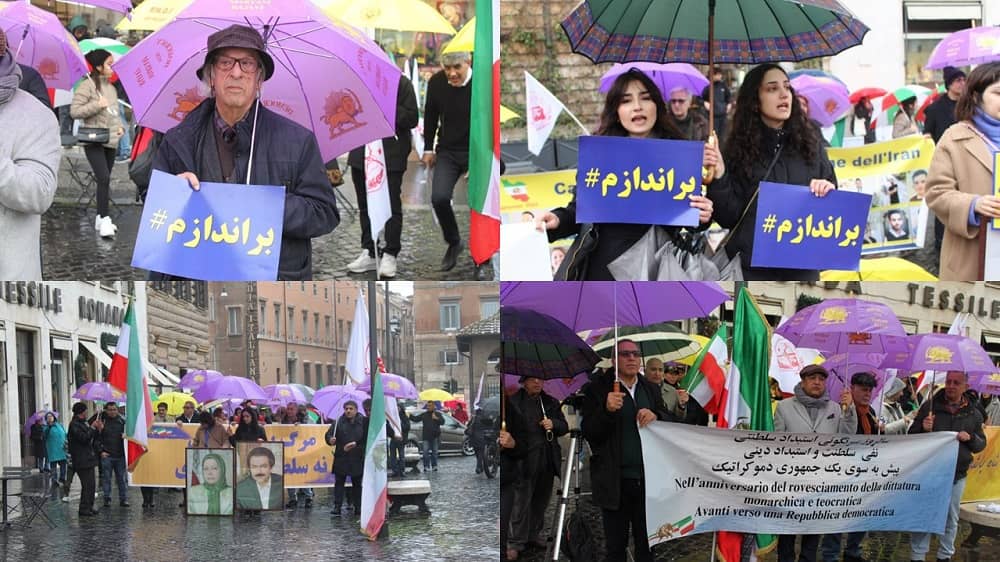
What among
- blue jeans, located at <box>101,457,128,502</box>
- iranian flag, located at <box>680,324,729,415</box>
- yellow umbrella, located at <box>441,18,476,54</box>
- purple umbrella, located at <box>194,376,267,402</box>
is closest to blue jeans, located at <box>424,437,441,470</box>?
purple umbrella, located at <box>194,376,267,402</box>

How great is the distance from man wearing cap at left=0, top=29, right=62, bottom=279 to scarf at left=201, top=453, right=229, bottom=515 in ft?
4.11

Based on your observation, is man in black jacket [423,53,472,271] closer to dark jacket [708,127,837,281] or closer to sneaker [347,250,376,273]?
sneaker [347,250,376,273]

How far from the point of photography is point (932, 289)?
7.51m

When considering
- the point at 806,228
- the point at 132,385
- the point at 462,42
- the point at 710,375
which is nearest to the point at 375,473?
the point at 132,385

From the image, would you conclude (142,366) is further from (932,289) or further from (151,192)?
(932,289)

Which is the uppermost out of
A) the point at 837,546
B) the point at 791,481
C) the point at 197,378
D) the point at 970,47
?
the point at 970,47

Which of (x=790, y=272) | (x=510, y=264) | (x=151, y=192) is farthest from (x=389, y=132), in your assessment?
(x=790, y=272)

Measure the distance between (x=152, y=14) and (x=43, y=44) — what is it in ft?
3.06

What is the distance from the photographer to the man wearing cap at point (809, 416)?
747 cm

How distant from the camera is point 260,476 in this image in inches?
293

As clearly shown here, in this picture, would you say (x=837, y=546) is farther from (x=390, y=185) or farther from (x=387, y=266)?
(x=390, y=185)

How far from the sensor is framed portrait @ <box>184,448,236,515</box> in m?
7.41

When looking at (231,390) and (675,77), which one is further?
(675,77)

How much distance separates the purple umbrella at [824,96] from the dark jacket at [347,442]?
8111 mm
